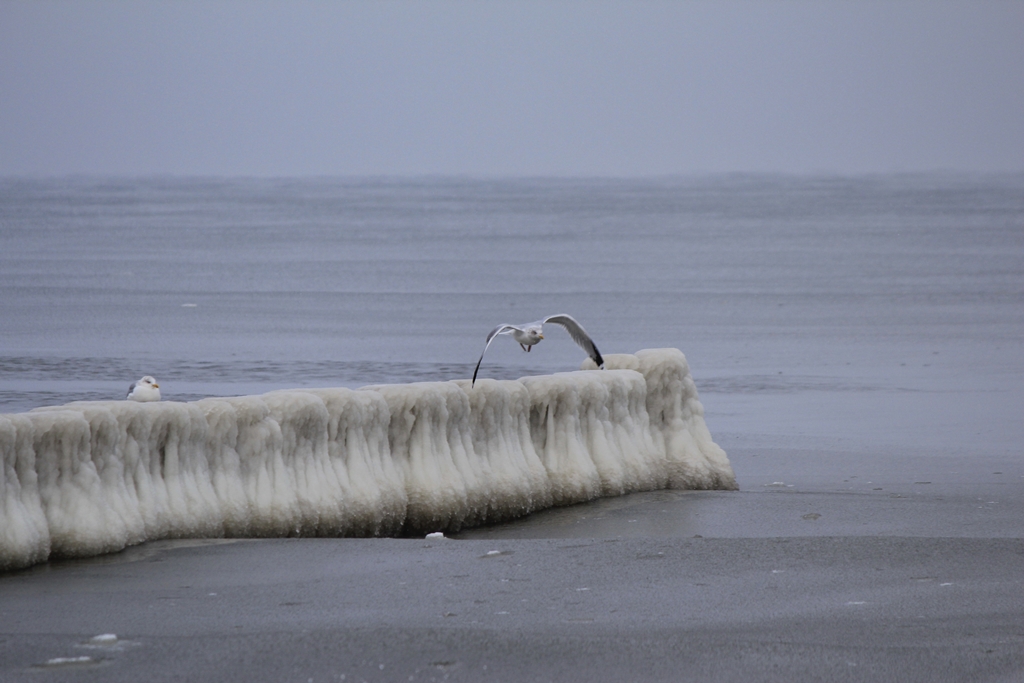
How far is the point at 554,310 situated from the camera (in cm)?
2761

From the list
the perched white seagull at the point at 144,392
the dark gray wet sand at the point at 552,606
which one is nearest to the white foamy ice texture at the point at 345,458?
the dark gray wet sand at the point at 552,606

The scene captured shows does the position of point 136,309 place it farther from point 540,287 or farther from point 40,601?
point 40,601

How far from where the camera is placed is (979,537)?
665 cm

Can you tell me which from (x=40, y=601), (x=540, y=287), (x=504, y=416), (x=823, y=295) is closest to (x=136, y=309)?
(x=540, y=287)

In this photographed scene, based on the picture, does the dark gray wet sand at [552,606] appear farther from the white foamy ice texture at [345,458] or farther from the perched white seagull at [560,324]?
the perched white seagull at [560,324]

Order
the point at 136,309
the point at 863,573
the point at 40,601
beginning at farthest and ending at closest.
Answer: the point at 136,309, the point at 863,573, the point at 40,601

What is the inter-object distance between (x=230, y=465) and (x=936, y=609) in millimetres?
3112

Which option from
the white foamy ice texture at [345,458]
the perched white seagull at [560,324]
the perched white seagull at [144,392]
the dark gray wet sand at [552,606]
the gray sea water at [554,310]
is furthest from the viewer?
the gray sea water at [554,310]

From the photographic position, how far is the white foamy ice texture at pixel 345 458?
5.98 meters

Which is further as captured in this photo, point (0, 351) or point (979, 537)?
point (0, 351)

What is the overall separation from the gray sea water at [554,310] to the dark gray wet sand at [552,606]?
15.6 ft

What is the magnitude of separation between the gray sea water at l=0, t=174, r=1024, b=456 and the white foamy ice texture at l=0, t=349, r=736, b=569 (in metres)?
3.11

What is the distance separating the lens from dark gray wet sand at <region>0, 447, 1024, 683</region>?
4.64 meters

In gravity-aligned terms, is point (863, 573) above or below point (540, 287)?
above
